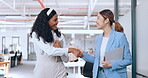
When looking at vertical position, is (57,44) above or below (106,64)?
above

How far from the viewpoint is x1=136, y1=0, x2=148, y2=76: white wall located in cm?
226

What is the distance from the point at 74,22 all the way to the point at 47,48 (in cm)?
1165

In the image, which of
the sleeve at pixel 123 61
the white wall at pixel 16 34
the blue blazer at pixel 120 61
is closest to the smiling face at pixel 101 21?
the blue blazer at pixel 120 61

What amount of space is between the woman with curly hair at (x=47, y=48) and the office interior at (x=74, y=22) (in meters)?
0.34

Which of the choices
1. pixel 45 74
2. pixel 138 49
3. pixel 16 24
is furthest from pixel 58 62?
pixel 16 24

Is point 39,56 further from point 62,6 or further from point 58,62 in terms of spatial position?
point 62,6

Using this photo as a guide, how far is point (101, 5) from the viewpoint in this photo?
33.3 feet

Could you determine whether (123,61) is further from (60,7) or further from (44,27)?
(60,7)

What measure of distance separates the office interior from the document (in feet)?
1.57

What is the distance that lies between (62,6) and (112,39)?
8.68 m

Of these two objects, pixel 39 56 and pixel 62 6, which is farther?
pixel 62 6

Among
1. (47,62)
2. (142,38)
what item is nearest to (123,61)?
(142,38)

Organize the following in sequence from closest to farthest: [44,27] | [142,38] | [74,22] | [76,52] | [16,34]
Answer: [44,27], [76,52], [142,38], [74,22], [16,34]

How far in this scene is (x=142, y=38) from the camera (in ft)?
7.80
